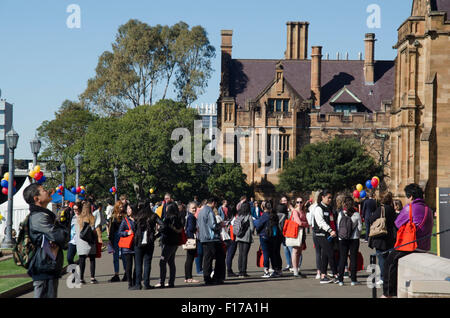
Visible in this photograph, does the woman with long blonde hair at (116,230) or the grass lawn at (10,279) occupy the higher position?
the woman with long blonde hair at (116,230)

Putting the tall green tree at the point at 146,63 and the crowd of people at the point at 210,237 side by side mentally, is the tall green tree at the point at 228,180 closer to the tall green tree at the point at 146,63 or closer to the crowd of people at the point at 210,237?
the tall green tree at the point at 146,63

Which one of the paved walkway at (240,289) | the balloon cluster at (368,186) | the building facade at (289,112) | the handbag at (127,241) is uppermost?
the building facade at (289,112)

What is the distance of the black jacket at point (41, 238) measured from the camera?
8594mm

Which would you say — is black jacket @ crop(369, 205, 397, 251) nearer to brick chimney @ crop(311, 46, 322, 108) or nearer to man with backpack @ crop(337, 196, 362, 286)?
man with backpack @ crop(337, 196, 362, 286)

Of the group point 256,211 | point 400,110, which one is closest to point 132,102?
point 400,110

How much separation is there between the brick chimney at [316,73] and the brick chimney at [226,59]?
845cm

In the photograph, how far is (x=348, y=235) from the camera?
15.2m

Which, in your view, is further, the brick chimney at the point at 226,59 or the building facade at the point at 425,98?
the brick chimney at the point at 226,59

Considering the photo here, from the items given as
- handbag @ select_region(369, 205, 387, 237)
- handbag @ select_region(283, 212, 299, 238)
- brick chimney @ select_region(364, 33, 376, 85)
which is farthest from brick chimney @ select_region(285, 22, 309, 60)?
handbag @ select_region(369, 205, 387, 237)

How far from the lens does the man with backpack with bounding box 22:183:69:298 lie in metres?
8.60

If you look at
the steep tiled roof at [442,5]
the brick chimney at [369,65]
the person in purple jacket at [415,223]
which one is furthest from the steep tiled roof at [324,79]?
the person in purple jacket at [415,223]

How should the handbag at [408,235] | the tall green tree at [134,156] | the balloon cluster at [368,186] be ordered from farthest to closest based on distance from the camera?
the tall green tree at [134,156], the balloon cluster at [368,186], the handbag at [408,235]

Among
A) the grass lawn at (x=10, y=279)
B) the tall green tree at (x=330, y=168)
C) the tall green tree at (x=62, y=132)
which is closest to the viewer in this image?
the grass lawn at (x=10, y=279)

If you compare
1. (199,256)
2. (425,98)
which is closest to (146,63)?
(425,98)
